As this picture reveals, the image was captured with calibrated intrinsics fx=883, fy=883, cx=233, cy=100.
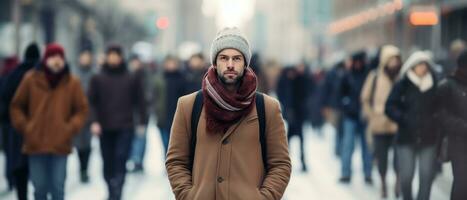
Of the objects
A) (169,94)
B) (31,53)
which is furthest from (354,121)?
(31,53)

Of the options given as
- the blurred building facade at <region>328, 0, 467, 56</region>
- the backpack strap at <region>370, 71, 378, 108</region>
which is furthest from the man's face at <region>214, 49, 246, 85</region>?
the blurred building facade at <region>328, 0, 467, 56</region>

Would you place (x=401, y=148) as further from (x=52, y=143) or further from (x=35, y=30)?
(x=35, y=30)

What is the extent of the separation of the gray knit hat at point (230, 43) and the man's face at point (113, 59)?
5.61 metres

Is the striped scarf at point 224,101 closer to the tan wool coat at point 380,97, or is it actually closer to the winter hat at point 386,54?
the tan wool coat at point 380,97

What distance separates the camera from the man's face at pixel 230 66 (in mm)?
4617

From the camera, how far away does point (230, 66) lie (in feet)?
15.1

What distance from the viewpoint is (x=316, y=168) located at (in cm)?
1536

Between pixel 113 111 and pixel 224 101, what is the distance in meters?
5.89

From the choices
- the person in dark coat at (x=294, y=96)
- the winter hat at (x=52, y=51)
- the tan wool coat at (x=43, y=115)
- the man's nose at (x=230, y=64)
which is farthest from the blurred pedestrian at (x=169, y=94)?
the man's nose at (x=230, y=64)

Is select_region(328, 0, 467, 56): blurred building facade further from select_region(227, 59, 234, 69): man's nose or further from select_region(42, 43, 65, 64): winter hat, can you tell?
select_region(227, 59, 234, 69): man's nose

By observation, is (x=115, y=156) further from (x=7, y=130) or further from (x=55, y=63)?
(x=55, y=63)

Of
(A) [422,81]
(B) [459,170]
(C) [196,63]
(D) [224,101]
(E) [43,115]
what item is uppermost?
(D) [224,101]

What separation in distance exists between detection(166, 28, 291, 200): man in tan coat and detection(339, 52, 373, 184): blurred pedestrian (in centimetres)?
840

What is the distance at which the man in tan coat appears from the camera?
4.62 metres
